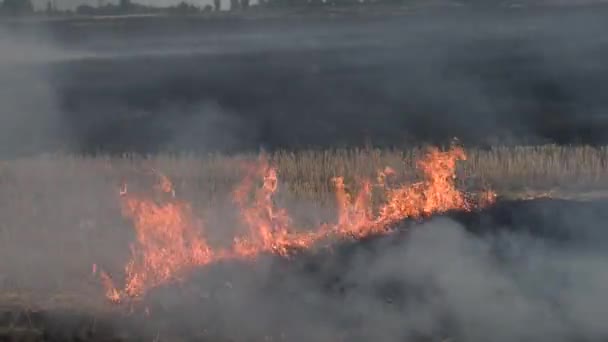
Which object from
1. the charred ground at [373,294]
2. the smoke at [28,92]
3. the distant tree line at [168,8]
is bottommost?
the charred ground at [373,294]

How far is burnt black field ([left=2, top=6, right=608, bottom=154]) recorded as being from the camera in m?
11.8

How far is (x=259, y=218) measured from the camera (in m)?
9.73

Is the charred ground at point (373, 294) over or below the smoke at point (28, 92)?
below

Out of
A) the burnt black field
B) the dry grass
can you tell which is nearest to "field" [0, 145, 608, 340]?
the dry grass

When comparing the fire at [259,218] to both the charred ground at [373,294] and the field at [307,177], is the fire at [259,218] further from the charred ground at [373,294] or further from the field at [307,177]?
the charred ground at [373,294]

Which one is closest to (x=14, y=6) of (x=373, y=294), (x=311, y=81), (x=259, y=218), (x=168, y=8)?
(x=168, y=8)

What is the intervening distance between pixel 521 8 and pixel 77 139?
22.3 feet

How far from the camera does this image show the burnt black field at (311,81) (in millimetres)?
11781

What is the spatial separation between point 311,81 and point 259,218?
331 centimetres

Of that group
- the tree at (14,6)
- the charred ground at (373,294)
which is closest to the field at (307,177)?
the charred ground at (373,294)

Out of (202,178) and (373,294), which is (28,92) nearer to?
(202,178)

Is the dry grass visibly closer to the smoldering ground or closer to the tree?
the smoldering ground

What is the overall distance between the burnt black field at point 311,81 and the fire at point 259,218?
99cm

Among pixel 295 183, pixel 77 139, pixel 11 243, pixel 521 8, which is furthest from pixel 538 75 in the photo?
pixel 11 243
